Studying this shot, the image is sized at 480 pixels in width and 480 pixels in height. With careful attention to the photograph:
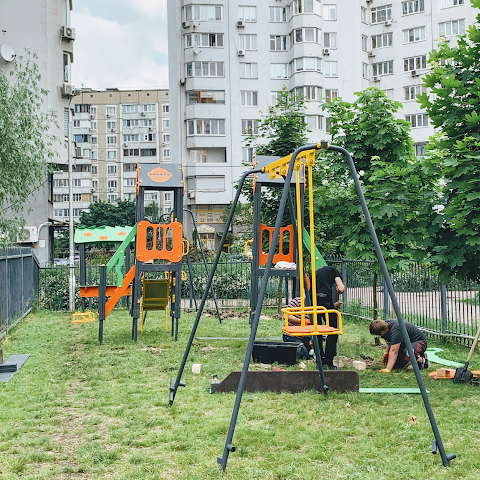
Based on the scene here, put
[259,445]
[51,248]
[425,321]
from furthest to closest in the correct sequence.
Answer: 1. [51,248]
2. [425,321]
3. [259,445]

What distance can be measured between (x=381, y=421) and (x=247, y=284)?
1434 cm

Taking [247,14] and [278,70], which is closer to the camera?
[247,14]

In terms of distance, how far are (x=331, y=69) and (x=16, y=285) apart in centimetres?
4171

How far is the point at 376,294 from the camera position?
14.1m

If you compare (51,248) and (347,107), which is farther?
(51,248)

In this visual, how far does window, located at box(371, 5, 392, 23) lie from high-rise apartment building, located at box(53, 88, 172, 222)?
39.1 m

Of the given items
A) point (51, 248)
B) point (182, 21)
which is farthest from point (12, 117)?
point (182, 21)

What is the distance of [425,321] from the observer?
13.3 m

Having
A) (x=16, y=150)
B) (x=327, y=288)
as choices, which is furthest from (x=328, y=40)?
(x=327, y=288)

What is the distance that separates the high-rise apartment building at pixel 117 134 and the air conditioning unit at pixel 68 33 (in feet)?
156

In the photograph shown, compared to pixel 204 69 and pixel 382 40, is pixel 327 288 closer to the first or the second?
pixel 204 69

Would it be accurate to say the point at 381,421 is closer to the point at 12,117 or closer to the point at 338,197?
the point at 338,197

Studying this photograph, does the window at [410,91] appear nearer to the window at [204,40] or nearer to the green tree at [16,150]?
the window at [204,40]

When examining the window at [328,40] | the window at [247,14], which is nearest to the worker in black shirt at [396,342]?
the window at [247,14]
